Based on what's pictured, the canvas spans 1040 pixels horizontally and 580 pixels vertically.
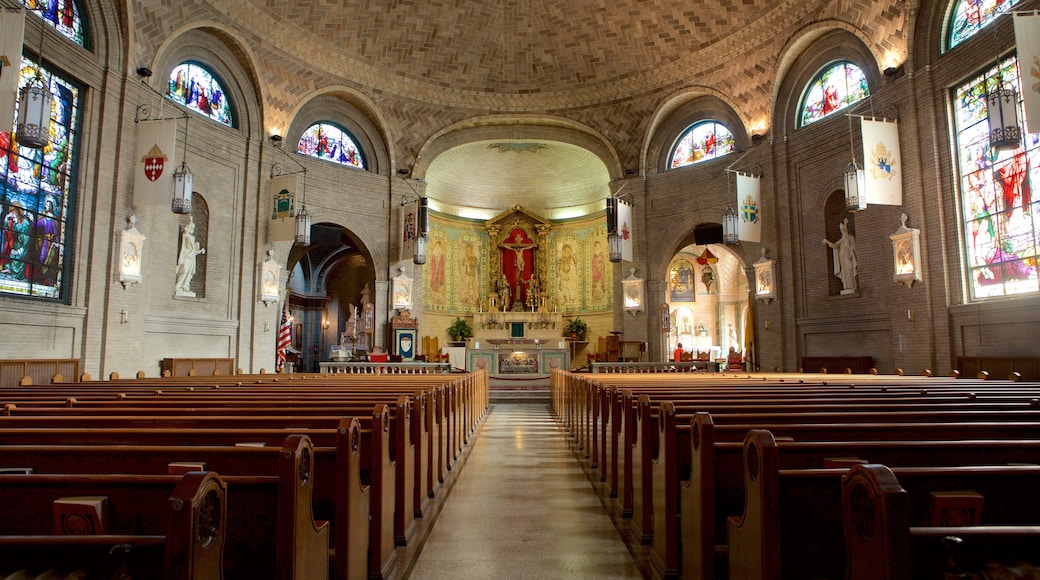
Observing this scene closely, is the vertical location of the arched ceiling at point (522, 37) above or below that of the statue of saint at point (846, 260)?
above

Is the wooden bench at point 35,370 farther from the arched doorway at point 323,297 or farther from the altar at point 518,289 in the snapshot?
the altar at point 518,289

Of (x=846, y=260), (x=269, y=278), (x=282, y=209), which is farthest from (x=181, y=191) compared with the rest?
(x=846, y=260)

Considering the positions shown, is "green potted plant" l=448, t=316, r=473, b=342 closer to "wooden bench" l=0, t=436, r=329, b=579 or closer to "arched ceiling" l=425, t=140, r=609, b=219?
"arched ceiling" l=425, t=140, r=609, b=219

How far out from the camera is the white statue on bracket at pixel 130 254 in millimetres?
11141

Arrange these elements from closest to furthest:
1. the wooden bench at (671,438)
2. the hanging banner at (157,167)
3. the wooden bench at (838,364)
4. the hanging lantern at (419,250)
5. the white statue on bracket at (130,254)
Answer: the wooden bench at (671,438) < the white statue on bracket at (130,254) < the hanging banner at (157,167) < the wooden bench at (838,364) < the hanging lantern at (419,250)

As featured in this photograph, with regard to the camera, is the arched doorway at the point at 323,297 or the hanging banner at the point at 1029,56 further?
the arched doorway at the point at 323,297

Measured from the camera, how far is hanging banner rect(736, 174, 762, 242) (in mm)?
→ 14836

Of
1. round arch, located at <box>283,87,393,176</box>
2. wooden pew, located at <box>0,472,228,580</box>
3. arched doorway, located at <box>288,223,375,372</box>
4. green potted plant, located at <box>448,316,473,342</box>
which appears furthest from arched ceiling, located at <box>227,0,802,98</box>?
wooden pew, located at <box>0,472,228,580</box>

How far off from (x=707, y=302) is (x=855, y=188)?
14258 mm

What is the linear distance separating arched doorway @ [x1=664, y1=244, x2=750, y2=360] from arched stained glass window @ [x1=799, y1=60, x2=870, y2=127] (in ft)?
32.9

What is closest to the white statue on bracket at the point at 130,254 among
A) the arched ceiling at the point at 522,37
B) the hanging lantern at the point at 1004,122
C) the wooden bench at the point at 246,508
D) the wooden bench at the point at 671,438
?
the arched ceiling at the point at 522,37

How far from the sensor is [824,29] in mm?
13711

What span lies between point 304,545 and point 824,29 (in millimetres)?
15587

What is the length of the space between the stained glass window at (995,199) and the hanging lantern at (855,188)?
5.26ft
